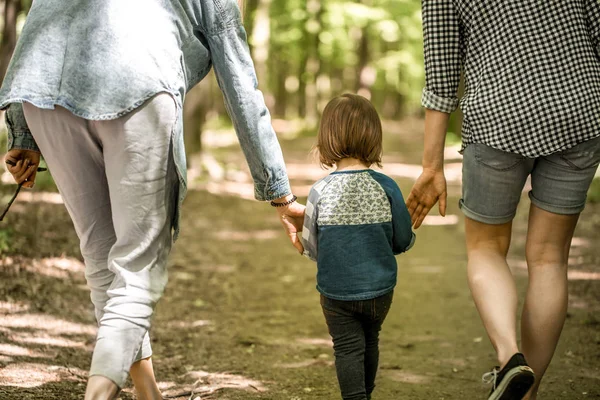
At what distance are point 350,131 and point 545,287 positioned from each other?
110 cm

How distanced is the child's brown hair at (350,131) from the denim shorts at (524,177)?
0.42 meters

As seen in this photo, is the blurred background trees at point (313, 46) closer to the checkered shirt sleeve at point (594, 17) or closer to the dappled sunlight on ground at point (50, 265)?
the dappled sunlight on ground at point (50, 265)

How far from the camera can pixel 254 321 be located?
556 centimetres

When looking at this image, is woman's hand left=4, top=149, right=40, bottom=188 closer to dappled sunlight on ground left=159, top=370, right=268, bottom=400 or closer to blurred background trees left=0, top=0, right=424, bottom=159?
dappled sunlight on ground left=159, top=370, right=268, bottom=400

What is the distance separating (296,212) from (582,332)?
2.78m

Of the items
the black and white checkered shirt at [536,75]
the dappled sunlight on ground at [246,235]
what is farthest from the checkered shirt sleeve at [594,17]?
the dappled sunlight on ground at [246,235]

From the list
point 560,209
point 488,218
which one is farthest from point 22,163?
point 560,209

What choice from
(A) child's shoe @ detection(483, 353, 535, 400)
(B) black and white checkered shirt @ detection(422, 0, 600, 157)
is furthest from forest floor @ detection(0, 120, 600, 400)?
(B) black and white checkered shirt @ detection(422, 0, 600, 157)

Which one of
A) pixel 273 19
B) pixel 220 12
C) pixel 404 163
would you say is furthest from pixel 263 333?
pixel 273 19

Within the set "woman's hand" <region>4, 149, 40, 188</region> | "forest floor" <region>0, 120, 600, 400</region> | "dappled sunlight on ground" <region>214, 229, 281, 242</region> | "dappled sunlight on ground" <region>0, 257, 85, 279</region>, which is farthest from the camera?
"dappled sunlight on ground" <region>214, 229, 281, 242</region>

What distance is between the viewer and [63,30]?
259cm

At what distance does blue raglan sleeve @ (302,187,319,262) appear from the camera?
3.17 meters

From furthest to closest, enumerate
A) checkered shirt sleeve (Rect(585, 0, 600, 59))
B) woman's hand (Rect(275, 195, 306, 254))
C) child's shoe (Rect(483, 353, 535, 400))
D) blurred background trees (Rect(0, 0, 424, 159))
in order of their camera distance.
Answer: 1. blurred background trees (Rect(0, 0, 424, 159))
2. woman's hand (Rect(275, 195, 306, 254))
3. checkered shirt sleeve (Rect(585, 0, 600, 59))
4. child's shoe (Rect(483, 353, 535, 400))

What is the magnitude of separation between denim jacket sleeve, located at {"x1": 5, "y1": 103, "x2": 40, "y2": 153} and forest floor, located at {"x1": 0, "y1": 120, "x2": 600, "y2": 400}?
133cm
